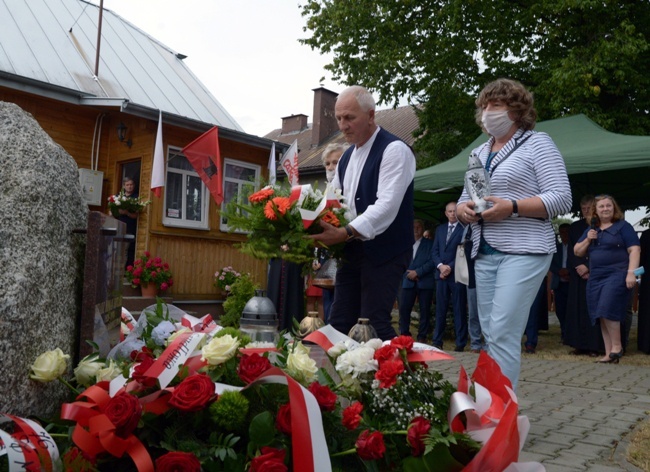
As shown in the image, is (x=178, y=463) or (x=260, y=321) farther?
(x=260, y=321)

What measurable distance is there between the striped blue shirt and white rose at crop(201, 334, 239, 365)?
1.71 metres

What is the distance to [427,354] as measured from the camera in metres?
2.58

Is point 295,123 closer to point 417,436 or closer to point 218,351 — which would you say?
point 218,351

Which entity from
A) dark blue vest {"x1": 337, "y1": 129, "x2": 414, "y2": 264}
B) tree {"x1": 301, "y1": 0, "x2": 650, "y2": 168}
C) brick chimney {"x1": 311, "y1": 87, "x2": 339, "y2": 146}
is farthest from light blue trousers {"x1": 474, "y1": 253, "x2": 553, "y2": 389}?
brick chimney {"x1": 311, "y1": 87, "x2": 339, "y2": 146}

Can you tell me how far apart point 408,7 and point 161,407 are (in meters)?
15.5

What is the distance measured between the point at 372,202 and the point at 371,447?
1.68 m

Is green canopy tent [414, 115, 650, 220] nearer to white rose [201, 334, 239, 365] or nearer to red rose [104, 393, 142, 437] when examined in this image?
white rose [201, 334, 239, 365]

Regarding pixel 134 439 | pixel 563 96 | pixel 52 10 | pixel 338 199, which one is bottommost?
pixel 134 439

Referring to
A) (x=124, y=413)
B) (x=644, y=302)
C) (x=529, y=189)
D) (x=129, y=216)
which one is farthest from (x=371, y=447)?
(x=129, y=216)

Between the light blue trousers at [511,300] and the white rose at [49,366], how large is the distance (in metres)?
2.12

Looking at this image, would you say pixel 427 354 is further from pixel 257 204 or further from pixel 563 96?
pixel 563 96

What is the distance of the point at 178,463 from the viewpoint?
1.77 meters

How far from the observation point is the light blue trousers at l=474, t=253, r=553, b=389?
10.9 ft

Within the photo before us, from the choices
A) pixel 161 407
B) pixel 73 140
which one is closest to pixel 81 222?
pixel 161 407
